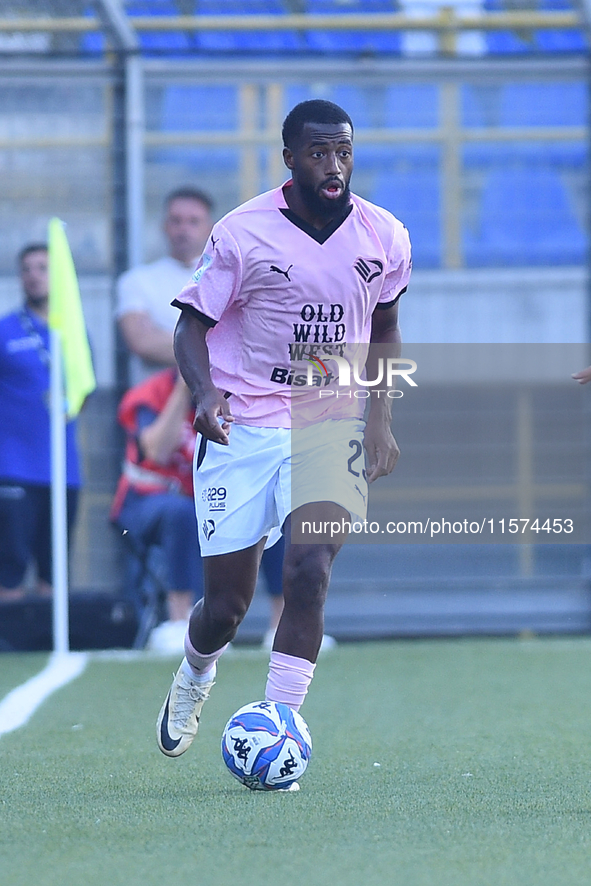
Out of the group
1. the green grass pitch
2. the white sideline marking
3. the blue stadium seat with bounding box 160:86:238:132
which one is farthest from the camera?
the blue stadium seat with bounding box 160:86:238:132

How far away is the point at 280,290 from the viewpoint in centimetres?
406

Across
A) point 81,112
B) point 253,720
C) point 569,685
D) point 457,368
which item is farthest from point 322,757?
point 81,112

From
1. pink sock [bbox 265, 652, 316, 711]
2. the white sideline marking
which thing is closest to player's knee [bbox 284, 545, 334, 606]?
pink sock [bbox 265, 652, 316, 711]

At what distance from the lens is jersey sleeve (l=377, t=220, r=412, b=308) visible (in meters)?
4.19

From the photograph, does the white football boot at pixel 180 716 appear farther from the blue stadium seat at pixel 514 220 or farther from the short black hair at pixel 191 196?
the blue stadium seat at pixel 514 220

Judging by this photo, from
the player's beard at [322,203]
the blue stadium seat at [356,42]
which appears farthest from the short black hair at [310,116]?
the blue stadium seat at [356,42]

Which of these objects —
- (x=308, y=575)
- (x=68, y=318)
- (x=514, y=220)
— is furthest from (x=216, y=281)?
(x=514, y=220)

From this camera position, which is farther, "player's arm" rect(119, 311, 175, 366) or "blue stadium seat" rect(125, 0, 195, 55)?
"blue stadium seat" rect(125, 0, 195, 55)

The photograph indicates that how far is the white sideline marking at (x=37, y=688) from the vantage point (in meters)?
5.26

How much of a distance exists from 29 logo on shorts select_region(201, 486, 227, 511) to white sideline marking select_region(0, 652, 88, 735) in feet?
4.52

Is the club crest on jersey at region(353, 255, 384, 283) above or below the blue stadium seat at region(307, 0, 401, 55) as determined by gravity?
below

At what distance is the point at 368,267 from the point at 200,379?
2.00 ft

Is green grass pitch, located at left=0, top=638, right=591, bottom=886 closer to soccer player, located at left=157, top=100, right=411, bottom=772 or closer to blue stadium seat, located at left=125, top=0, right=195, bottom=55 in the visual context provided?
soccer player, located at left=157, top=100, right=411, bottom=772

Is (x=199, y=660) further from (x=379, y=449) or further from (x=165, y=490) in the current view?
(x=165, y=490)
